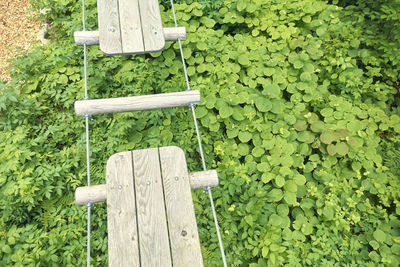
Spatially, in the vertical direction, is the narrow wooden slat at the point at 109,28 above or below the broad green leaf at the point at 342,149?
above

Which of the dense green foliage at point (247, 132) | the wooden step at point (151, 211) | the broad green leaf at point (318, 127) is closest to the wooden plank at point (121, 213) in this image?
the wooden step at point (151, 211)

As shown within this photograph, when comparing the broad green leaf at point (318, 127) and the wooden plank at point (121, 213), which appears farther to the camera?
the broad green leaf at point (318, 127)

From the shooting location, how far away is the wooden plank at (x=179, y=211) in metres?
1.39

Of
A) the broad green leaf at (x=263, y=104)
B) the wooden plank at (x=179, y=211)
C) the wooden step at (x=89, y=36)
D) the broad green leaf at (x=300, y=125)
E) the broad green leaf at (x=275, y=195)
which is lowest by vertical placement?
the broad green leaf at (x=275, y=195)

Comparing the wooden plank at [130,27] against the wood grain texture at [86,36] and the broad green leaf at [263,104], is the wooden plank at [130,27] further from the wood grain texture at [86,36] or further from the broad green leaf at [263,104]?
the broad green leaf at [263,104]

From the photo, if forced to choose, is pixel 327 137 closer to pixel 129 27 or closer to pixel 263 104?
pixel 263 104

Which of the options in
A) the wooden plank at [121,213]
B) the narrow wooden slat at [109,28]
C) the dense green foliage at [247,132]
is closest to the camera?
the wooden plank at [121,213]

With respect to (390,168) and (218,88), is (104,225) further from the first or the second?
(390,168)

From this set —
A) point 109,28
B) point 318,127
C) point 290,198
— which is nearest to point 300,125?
point 318,127

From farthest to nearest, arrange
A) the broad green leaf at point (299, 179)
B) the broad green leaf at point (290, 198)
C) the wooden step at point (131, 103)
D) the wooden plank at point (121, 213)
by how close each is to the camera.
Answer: the broad green leaf at point (299, 179)
the broad green leaf at point (290, 198)
the wooden step at point (131, 103)
the wooden plank at point (121, 213)

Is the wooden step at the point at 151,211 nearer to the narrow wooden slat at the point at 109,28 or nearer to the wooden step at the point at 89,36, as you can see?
the narrow wooden slat at the point at 109,28

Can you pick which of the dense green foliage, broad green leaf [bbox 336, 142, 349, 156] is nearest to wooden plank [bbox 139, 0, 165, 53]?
the dense green foliage

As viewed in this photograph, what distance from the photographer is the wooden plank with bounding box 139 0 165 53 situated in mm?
2094

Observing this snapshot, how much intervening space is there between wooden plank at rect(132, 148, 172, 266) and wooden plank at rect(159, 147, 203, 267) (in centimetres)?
4
